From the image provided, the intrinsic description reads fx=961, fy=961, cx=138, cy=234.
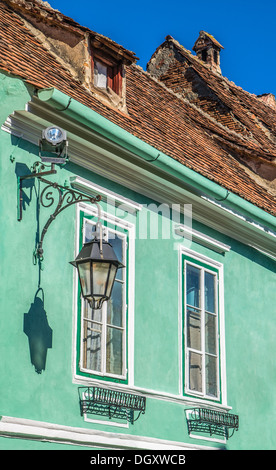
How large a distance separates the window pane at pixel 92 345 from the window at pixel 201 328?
1396mm

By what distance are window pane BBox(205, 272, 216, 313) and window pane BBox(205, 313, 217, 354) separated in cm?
11

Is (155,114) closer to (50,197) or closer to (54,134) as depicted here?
(50,197)

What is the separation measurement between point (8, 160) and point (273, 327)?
4.70 metres

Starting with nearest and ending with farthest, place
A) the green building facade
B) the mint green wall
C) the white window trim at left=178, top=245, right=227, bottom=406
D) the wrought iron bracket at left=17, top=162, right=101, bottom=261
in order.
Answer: the mint green wall
the green building facade
the wrought iron bracket at left=17, top=162, right=101, bottom=261
the white window trim at left=178, top=245, right=227, bottom=406

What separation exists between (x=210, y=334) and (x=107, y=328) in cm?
189

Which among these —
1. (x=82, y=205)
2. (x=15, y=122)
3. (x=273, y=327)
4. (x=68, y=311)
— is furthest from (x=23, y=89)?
(x=273, y=327)

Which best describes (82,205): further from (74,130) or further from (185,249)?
(185,249)

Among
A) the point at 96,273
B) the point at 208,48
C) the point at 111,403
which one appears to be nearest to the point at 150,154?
the point at 96,273

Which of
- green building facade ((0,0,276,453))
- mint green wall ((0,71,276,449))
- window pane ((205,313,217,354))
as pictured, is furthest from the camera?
window pane ((205,313,217,354))

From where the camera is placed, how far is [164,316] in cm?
980

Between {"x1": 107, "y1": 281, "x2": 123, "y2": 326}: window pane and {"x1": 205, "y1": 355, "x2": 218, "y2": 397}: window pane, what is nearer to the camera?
{"x1": 107, "y1": 281, "x2": 123, "y2": 326}: window pane

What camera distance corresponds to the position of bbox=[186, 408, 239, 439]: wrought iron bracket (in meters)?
9.69

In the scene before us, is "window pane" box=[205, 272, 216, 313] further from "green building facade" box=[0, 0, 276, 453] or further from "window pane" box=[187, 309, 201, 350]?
"window pane" box=[187, 309, 201, 350]

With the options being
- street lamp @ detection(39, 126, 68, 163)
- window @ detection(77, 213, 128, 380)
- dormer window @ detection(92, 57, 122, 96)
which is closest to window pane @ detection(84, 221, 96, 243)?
window @ detection(77, 213, 128, 380)
